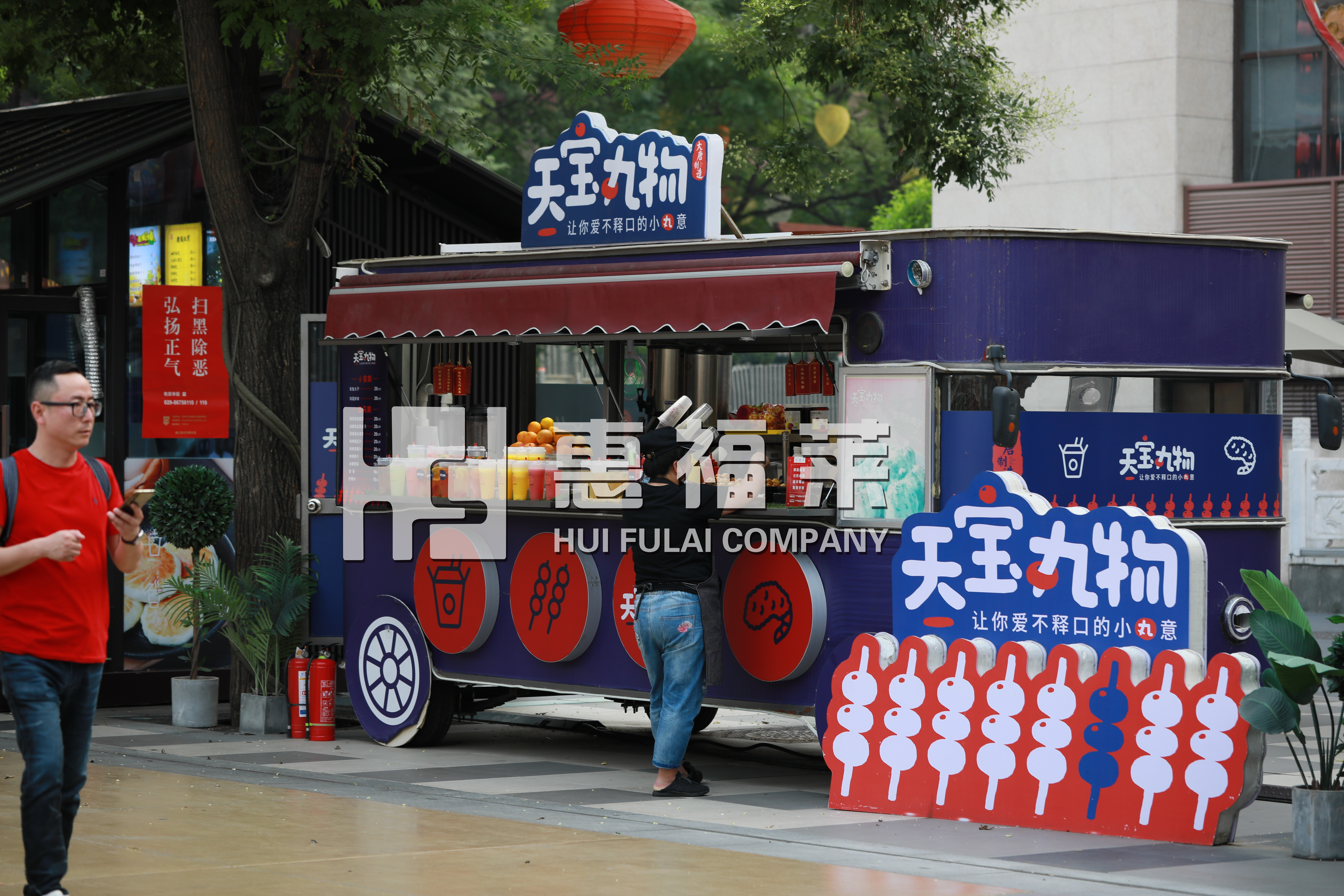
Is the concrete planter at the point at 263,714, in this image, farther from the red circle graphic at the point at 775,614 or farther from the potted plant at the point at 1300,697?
the potted plant at the point at 1300,697

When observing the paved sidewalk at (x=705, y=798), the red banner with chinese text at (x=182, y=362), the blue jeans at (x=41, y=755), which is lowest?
the paved sidewalk at (x=705, y=798)

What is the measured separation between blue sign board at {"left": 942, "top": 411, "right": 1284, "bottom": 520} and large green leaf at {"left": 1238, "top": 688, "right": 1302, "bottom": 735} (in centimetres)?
179

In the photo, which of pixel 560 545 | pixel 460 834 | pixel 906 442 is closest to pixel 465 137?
pixel 560 545

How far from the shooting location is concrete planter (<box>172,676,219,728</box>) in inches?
506

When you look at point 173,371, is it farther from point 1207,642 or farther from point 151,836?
point 1207,642

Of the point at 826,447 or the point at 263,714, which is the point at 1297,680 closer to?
the point at 826,447

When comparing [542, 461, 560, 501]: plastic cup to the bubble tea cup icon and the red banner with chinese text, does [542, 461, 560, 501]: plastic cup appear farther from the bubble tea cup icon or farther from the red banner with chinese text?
the red banner with chinese text

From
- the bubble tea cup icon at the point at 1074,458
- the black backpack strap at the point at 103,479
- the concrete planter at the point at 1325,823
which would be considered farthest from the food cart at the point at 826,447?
the black backpack strap at the point at 103,479

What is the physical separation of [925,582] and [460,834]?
2671mm

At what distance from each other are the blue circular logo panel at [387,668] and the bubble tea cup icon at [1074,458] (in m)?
4.34

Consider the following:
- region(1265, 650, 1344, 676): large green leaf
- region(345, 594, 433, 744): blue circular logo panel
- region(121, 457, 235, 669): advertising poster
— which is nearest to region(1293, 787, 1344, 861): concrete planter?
region(1265, 650, 1344, 676): large green leaf

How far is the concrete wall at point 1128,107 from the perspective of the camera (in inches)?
920

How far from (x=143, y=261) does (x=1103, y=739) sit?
8.49 meters

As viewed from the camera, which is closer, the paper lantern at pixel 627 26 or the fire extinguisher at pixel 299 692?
the fire extinguisher at pixel 299 692
